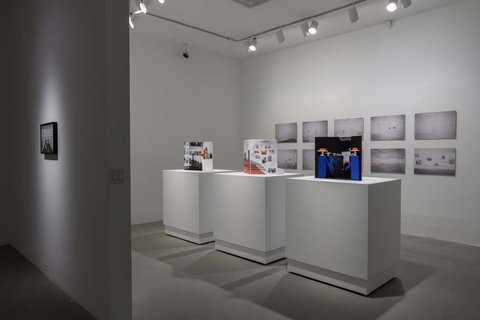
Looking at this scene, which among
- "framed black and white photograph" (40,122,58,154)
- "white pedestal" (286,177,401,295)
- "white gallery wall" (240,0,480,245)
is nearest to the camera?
"white pedestal" (286,177,401,295)

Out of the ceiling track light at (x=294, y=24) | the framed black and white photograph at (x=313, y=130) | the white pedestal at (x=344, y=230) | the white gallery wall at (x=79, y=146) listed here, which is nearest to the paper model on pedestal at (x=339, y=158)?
the white pedestal at (x=344, y=230)

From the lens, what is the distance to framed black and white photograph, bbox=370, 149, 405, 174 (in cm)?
611

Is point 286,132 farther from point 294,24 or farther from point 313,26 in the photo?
point 313,26

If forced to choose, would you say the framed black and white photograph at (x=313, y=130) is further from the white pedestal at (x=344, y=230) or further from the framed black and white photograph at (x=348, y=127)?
the white pedestal at (x=344, y=230)

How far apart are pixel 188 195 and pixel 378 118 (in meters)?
3.68

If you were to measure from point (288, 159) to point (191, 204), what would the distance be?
117 inches

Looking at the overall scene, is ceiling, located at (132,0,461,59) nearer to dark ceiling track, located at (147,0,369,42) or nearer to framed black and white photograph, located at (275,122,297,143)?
dark ceiling track, located at (147,0,369,42)

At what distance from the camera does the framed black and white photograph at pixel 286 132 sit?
7.74 m

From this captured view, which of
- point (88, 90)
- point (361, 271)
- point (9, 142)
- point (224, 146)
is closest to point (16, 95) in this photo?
point (9, 142)

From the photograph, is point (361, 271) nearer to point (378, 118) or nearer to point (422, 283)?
point (422, 283)

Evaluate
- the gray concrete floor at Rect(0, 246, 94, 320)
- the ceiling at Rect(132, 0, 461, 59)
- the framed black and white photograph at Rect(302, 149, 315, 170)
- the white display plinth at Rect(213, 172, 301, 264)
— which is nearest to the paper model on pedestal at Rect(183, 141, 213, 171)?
the white display plinth at Rect(213, 172, 301, 264)

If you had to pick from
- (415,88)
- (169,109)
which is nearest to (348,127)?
(415,88)

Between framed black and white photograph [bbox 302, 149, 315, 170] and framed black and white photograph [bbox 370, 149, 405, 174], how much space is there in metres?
1.26

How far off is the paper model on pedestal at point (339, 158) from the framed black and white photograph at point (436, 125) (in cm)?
265
